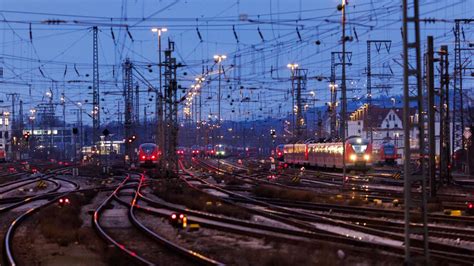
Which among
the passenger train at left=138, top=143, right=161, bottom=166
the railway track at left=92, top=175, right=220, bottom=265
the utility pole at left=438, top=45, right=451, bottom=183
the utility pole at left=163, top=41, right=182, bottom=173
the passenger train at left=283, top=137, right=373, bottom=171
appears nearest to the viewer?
the railway track at left=92, top=175, right=220, bottom=265

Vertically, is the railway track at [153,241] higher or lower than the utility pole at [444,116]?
lower

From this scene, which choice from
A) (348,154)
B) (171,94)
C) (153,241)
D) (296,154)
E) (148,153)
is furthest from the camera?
(296,154)

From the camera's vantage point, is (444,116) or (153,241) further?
(444,116)

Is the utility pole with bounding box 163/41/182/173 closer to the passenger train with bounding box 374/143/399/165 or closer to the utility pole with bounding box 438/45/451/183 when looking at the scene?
the utility pole with bounding box 438/45/451/183

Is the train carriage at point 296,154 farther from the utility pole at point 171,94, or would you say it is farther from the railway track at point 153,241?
the railway track at point 153,241

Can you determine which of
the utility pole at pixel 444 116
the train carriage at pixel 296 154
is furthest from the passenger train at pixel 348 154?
the utility pole at pixel 444 116

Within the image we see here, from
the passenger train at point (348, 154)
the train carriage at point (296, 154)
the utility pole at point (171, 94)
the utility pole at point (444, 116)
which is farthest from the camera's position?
the train carriage at point (296, 154)

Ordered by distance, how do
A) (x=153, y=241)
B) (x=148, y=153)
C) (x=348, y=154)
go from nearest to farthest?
(x=153, y=241)
(x=348, y=154)
(x=148, y=153)

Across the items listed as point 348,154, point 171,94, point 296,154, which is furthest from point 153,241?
point 296,154

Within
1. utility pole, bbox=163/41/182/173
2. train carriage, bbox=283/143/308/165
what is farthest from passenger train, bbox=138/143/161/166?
utility pole, bbox=163/41/182/173

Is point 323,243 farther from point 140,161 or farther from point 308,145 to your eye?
point 140,161

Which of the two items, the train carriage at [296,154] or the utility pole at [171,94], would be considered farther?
the train carriage at [296,154]

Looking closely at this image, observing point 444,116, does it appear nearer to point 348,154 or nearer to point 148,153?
point 348,154

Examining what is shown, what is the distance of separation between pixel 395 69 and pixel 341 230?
5722cm
